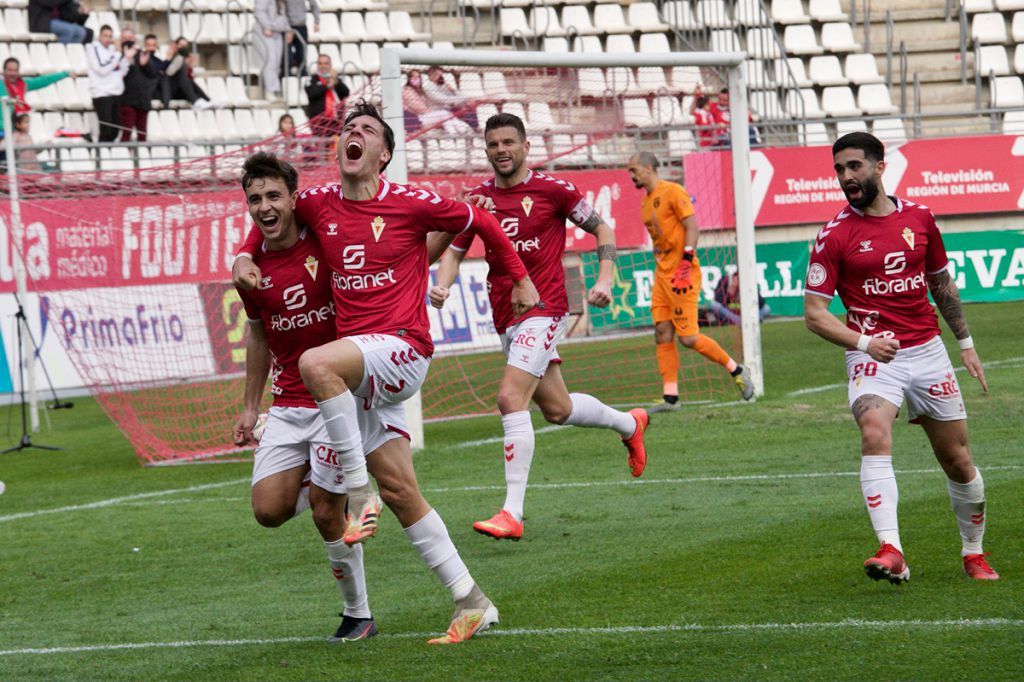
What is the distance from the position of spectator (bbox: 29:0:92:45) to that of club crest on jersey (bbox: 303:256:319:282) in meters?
19.2

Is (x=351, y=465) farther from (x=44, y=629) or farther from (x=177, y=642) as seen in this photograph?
(x=44, y=629)

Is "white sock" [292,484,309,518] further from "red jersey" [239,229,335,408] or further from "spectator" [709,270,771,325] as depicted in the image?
"spectator" [709,270,771,325]

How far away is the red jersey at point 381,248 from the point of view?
6.43 m

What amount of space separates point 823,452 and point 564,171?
7.17m

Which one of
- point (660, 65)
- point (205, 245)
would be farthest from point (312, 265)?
point (205, 245)

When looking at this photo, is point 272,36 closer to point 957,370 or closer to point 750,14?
point 750,14

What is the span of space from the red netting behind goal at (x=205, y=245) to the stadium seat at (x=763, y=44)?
9970mm

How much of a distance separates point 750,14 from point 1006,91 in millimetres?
4876

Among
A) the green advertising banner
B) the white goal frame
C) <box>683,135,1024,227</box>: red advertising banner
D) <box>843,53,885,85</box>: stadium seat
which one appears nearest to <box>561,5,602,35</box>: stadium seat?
<box>843,53,885,85</box>: stadium seat

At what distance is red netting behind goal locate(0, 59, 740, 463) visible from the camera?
47.1ft

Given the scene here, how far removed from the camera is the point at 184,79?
943 inches

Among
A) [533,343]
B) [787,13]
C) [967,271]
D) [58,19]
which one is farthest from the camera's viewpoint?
[787,13]

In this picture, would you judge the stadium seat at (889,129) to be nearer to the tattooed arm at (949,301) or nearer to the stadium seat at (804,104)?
the stadium seat at (804,104)

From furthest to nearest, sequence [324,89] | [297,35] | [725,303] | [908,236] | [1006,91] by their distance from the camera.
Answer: [1006,91], [297,35], [324,89], [725,303], [908,236]
